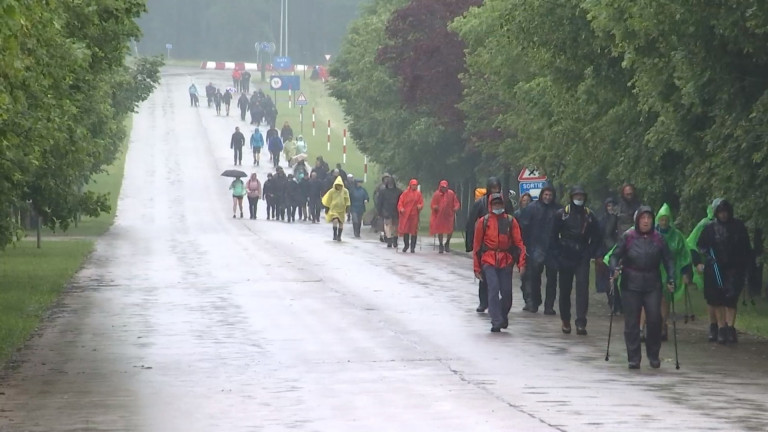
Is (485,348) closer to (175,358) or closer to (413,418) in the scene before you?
(175,358)

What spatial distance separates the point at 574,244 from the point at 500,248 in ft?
2.78

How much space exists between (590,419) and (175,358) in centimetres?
602

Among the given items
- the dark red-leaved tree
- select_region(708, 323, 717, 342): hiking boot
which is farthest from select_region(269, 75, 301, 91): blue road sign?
select_region(708, 323, 717, 342): hiking boot

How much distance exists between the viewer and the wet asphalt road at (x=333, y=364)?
44.2 feet

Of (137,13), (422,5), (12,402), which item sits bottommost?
(12,402)

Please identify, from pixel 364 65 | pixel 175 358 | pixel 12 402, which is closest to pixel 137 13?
pixel 175 358

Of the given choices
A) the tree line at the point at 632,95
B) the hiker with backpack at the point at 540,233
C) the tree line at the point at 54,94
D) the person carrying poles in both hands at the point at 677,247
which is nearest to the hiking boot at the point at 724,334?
the person carrying poles in both hands at the point at 677,247

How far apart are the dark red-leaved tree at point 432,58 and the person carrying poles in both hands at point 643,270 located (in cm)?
3130

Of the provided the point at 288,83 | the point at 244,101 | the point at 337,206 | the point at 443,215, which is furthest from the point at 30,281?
the point at 288,83

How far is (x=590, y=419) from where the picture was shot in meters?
13.1

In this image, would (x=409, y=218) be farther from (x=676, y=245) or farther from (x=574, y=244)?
(x=676, y=245)

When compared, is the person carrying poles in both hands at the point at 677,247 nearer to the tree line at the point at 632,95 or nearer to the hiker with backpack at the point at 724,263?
the hiker with backpack at the point at 724,263

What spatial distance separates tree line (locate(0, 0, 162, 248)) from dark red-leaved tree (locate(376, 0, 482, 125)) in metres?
20.9

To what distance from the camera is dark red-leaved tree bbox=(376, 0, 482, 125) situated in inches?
1982
